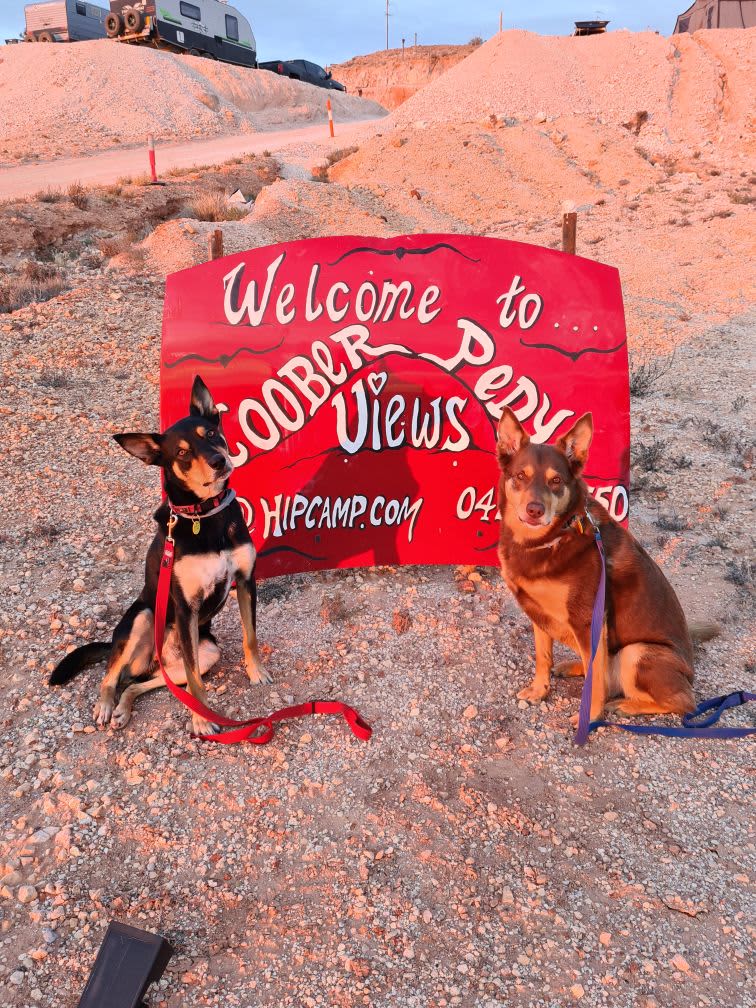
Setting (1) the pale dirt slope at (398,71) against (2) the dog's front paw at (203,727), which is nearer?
(2) the dog's front paw at (203,727)

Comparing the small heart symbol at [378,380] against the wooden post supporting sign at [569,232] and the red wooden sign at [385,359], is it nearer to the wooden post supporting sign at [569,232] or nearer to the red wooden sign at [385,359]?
the red wooden sign at [385,359]

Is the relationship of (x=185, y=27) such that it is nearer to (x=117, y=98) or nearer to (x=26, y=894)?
(x=117, y=98)

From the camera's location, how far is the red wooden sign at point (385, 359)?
4.68 m

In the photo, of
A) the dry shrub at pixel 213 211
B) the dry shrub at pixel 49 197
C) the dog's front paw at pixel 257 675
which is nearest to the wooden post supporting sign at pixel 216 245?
the dog's front paw at pixel 257 675

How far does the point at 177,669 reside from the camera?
385 centimetres

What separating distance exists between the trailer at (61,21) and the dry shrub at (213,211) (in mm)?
33930

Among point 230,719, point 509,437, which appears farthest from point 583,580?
point 230,719

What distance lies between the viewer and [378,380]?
4.83 meters

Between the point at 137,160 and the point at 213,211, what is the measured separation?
Answer: 13.8 metres

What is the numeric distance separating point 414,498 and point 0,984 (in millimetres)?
3657

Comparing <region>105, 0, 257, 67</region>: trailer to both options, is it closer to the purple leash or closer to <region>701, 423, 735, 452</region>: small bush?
<region>701, 423, 735, 452</region>: small bush

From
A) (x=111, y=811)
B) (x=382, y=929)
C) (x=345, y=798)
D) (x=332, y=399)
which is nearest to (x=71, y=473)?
(x=332, y=399)

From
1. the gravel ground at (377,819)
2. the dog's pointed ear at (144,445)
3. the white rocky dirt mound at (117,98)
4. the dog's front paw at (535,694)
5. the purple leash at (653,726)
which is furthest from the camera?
the white rocky dirt mound at (117,98)

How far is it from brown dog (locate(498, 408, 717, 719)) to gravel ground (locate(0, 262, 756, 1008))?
0.40 metres
